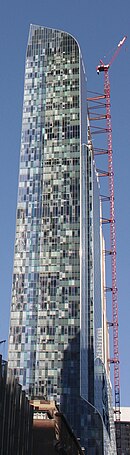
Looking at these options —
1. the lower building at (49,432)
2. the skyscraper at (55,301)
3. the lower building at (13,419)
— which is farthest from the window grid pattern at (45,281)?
the lower building at (13,419)

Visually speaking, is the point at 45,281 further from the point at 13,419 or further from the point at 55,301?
the point at 13,419

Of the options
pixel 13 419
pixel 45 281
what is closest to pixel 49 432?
pixel 13 419

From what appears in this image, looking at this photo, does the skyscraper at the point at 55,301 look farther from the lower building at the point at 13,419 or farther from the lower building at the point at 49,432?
the lower building at the point at 13,419

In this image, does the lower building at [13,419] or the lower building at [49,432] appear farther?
the lower building at [49,432]

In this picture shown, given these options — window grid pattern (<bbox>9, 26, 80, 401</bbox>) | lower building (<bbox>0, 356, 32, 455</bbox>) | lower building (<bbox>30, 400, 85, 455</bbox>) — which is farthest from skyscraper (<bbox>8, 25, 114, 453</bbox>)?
lower building (<bbox>0, 356, 32, 455</bbox>)

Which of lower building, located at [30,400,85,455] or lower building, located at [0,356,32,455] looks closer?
lower building, located at [0,356,32,455]

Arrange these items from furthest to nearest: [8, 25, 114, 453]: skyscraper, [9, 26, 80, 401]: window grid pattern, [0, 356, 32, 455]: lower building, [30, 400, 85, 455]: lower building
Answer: [9, 26, 80, 401]: window grid pattern < [8, 25, 114, 453]: skyscraper < [30, 400, 85, 455]: lower building < [0, 356, 32, 455]: lower building

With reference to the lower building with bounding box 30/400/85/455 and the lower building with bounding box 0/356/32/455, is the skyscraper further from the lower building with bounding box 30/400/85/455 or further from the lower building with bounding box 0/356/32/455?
the lower building with bounding box 0/356/32/455

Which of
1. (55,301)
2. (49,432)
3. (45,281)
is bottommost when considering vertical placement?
(49,432)

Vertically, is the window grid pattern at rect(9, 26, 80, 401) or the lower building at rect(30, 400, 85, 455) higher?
the window grid pattern at rect(9, 26, 80, 401)

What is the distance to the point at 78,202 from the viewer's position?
19362cm

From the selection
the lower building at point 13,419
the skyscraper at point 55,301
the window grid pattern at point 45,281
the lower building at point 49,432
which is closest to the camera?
the lower building at point 13,419

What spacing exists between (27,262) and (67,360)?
29.8 m

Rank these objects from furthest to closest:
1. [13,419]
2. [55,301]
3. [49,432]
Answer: [55,301], [49,432], [13,419]
